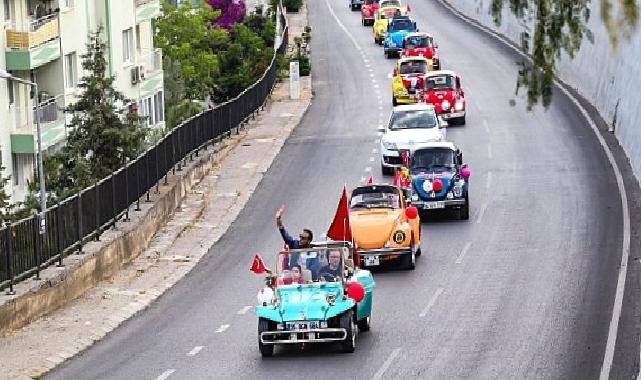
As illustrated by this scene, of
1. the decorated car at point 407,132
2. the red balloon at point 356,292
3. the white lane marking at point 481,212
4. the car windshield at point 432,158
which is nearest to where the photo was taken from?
the red balloon at point 356,292

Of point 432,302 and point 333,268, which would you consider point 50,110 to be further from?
point 333,268

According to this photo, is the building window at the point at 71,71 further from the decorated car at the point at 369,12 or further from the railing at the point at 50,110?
the decorated car at the point at 369,12

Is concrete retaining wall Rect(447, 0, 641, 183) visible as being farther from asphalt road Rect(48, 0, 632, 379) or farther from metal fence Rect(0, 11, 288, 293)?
metal fence Rect(0, 11, 288, 293)

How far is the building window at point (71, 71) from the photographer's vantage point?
189 feet

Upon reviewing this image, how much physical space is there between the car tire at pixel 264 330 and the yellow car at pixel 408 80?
32.7m

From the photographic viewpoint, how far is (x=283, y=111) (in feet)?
198

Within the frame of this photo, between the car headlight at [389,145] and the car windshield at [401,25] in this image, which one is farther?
the car windshield at [401,25]

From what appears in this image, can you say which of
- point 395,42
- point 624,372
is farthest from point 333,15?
point 624,372

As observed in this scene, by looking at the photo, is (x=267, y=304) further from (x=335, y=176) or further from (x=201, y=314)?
(x=335, y=176)

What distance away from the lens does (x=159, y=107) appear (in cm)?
7138

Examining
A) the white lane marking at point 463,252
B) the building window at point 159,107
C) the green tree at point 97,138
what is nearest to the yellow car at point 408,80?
the building window at point 159,107

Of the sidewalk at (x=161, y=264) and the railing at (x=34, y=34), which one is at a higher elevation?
the railing at (x=34, y=34)

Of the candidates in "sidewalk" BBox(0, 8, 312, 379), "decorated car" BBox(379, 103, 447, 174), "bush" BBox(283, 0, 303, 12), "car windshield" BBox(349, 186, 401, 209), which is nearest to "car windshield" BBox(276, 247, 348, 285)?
"sidewalk" BBox(0, 8, 312, 379)

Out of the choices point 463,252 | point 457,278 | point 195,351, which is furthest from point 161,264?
point 195,351
